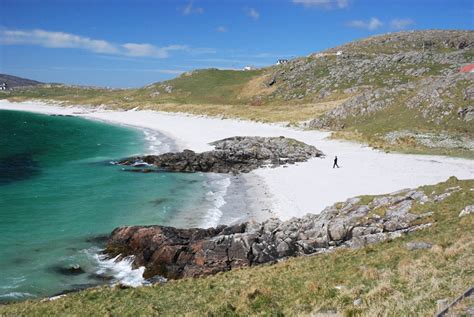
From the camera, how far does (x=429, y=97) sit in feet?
236

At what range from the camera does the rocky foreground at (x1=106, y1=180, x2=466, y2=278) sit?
24.1 meters

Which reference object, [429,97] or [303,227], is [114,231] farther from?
[429,97]

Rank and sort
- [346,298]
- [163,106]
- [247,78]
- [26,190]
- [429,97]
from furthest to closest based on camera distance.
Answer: [247,78] < [163,106] < [429,97] < [26,190] < [346,298]

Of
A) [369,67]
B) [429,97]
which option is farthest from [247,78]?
[429,97]

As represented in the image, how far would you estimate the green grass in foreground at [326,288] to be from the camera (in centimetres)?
1281

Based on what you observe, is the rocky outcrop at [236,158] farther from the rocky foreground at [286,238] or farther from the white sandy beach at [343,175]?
the rocky foreground at [286,238]

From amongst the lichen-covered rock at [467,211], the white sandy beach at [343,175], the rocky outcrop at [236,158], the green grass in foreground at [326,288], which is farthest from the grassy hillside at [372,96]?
the green grass in foreground at [326,288]

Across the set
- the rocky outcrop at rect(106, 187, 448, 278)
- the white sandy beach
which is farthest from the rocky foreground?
the white sandy beach

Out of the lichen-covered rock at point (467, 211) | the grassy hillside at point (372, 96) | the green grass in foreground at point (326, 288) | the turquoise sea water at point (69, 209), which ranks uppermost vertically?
the grassy hillside at point (372, 96)

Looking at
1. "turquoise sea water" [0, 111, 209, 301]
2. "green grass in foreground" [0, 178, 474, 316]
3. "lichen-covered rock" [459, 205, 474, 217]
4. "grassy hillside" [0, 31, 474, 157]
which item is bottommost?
"turquoise sea water" [0, 111, 209, 301]

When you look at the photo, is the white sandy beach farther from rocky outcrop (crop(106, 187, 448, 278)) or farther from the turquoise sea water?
the turquoise sea water

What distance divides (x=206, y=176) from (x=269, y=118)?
52661 millimetres

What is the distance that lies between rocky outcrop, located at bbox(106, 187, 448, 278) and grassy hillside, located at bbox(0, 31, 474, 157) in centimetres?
3380

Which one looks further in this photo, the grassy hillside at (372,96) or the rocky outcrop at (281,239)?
the grassy hillside at (372,96)
